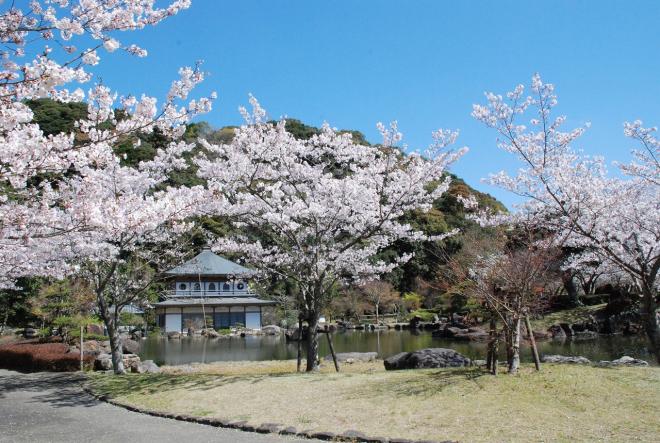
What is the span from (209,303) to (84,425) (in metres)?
29.2

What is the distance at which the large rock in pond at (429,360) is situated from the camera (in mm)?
10703

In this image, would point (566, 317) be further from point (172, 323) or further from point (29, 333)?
point (29, 333)

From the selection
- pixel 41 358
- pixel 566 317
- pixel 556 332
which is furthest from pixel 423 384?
pixel 566 317

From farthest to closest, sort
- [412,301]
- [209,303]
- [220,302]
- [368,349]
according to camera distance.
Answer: [412,301]
[220,302]
[209,303]
[368,349]

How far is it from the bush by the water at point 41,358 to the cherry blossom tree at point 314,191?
5.88 metres

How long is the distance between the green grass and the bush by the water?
67.2ft

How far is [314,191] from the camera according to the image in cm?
1149

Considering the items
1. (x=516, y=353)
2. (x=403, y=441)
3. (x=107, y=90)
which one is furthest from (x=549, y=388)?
(x=107, y=90)

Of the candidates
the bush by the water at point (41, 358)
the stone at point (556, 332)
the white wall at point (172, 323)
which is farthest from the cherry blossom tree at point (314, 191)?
the white wall at point (172, 323)

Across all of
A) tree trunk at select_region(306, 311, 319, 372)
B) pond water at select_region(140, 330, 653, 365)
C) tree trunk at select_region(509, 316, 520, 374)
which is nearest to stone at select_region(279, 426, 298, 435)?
tree trunk at select_region(509, 316, 520, 374)

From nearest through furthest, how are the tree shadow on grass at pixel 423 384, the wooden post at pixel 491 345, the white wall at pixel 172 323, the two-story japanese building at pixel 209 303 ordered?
the tree shadow on grass at pixel 423 384, the wooden post at pixel 491 345, the white wall at pixel 172 323, the two-story japanese building at pixel 209 303

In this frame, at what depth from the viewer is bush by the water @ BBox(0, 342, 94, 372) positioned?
1350 centimetres

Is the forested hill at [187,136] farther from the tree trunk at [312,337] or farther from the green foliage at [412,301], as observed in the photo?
the green foliage at [412,301]

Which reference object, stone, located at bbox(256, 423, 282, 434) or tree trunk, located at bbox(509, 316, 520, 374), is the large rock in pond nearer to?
tree trunk, located at bbox(509, 316, 520, 374)
